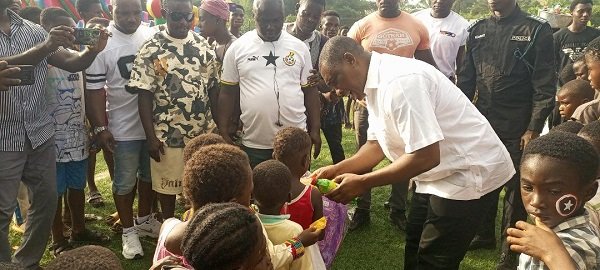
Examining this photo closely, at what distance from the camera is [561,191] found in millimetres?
1846

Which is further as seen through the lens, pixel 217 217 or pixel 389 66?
pixel 389 66

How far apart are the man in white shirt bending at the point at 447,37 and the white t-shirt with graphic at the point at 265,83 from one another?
194 cm

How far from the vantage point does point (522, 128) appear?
4047 mm

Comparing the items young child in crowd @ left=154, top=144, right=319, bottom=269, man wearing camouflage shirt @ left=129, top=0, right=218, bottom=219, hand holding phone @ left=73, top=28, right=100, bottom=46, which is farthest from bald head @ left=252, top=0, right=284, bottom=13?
young child in crowd @ left=154, top=144, right=319, bottom=269

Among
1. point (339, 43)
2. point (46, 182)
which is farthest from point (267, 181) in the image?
point (46, 182)

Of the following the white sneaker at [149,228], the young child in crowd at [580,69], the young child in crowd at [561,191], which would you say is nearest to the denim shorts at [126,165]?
the white sneaker at [149,228]

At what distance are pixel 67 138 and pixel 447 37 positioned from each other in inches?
155

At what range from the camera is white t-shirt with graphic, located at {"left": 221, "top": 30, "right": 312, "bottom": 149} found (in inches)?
152

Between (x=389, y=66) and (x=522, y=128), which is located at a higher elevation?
(x=389, y=66)

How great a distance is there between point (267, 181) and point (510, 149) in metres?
2.58

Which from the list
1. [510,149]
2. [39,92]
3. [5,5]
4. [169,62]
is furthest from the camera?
[510,149]

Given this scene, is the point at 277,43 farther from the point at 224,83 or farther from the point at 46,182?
the point at 46,182

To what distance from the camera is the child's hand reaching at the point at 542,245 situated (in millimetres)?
1655

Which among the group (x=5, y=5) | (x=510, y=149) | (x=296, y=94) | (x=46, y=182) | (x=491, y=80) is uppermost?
(x=5, y=5)
